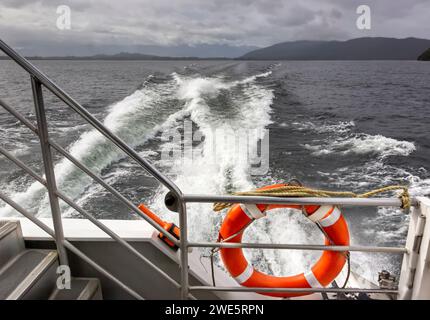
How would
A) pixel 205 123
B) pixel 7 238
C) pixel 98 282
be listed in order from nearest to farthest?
pixel 7 238, pixel 98 282, pixel 205 123

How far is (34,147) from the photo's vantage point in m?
6.02

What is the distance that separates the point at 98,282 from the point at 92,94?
12.7m

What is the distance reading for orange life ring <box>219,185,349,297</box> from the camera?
1.53 m

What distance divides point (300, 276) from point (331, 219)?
1.21 ft

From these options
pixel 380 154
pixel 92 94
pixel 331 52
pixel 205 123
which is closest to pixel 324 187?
pixel 380 154

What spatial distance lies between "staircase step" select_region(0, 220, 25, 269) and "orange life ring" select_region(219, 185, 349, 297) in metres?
0.91

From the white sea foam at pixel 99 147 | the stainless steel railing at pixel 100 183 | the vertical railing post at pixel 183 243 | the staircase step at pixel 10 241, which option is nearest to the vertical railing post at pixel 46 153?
the stainless steel railing at pixel 100 183

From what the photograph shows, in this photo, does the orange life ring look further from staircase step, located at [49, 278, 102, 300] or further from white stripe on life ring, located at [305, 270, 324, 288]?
staircase step, located at [49, 278, 102, 300]

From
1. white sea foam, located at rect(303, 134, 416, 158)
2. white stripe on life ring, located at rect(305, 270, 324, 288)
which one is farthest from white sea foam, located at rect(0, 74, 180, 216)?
white sea foam, located at rect(303, 134, 416, 158)

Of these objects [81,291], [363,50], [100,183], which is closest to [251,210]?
[100,183]

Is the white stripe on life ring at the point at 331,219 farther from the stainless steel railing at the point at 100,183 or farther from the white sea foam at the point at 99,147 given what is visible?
the white sea foam at the point at 99,147

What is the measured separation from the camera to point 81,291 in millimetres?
1499

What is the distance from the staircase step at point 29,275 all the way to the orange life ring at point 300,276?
0.76 meters

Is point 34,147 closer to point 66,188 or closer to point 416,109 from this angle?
point 66,188
